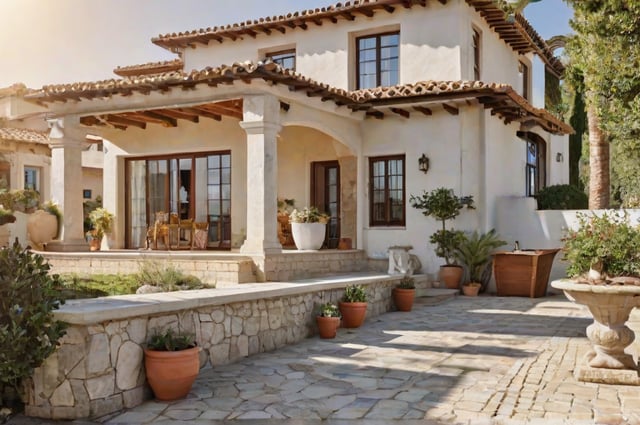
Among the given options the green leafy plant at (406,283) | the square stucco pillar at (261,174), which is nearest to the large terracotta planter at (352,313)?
the square stucco pillar at (261,174)

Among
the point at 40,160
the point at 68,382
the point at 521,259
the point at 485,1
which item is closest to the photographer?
the point at 68,382

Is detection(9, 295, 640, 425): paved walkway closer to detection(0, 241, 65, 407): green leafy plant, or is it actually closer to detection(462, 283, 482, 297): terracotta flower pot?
detection(0, 241, 65, 407): green leafy plant


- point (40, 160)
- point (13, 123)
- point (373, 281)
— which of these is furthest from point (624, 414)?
point (40, 160)

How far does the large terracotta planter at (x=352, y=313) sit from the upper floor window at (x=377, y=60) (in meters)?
6.92

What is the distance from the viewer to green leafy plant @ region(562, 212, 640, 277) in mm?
6043

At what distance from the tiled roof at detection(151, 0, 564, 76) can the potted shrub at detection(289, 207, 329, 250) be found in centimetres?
512

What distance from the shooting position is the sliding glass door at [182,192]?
1459 centimetres

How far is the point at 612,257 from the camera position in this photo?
240 inches

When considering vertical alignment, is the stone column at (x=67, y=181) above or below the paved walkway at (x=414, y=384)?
above

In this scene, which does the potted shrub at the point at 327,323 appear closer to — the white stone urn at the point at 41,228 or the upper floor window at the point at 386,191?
the upper floor window at the point at 386,191

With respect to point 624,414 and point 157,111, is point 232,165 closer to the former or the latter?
point 157,111

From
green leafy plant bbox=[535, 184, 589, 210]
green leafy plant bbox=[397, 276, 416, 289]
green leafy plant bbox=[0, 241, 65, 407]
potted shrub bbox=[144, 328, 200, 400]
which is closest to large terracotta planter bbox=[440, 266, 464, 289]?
green leafy plant bbox=[397, 276, 416, 289]

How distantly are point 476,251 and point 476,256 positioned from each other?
0.35 ft

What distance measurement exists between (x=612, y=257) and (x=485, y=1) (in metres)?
9.47
